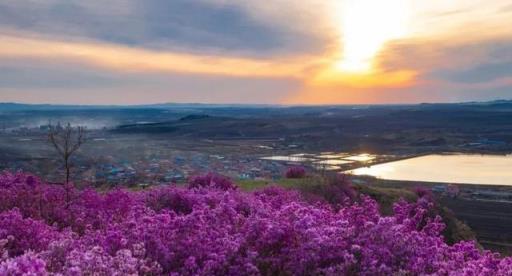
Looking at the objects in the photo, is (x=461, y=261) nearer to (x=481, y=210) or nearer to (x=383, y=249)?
(x=383, y=249)

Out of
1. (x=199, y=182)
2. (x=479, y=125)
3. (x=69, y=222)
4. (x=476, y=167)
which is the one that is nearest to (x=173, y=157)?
(x=476, y=167)

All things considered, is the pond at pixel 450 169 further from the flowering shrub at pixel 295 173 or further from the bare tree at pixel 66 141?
the bare tree at pixel 66 141

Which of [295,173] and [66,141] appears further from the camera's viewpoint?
[295,173]

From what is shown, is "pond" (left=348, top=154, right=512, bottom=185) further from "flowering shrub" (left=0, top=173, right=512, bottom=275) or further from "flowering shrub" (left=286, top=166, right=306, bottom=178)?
"flowering shrub" (left=0, top=173, right=512, bottom=275)

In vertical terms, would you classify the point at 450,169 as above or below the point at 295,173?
below

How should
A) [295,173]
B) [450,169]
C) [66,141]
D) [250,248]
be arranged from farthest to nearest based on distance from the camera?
[450,169], [295,173], [66,141], [250,248]

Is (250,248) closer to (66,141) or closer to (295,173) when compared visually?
(66,141)

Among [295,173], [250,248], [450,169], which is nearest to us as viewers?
[250,248]

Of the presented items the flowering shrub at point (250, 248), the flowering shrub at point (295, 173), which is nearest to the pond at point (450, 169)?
the flowering shrub at point (295, 173)

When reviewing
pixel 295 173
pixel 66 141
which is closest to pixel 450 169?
pixel 295 173
